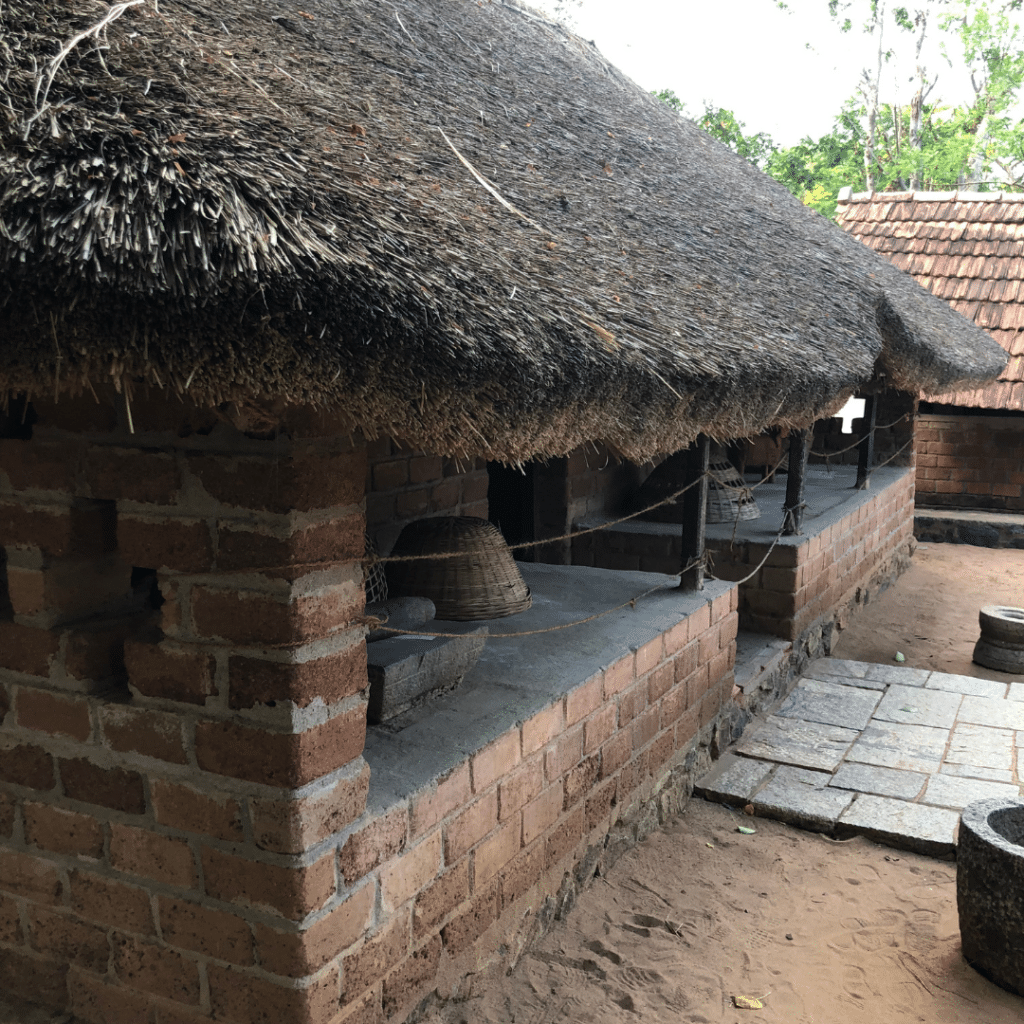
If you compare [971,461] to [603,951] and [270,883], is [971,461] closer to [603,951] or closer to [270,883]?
[603,951]

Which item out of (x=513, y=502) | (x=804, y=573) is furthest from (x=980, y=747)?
(x=513, y=502)

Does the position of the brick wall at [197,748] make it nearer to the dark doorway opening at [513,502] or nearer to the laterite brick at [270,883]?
the laterite brick at [270,883]

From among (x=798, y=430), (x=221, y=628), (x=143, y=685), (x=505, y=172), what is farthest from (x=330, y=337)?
(x=798, y=430)

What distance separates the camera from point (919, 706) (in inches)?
211

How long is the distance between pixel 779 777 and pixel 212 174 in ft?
12.4

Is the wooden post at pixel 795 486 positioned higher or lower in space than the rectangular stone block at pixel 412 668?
higher

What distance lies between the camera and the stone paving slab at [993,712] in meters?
5.09

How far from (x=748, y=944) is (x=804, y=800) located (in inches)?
44.8

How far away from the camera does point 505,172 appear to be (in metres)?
2.91

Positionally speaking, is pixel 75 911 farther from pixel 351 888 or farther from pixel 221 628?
pixel 221 628

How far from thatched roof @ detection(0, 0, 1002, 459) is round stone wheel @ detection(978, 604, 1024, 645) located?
362 cm

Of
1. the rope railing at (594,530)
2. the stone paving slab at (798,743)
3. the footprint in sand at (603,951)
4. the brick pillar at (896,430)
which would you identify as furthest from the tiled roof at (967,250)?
the footprint in sand at (603,951)

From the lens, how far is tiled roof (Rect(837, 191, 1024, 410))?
10.4m

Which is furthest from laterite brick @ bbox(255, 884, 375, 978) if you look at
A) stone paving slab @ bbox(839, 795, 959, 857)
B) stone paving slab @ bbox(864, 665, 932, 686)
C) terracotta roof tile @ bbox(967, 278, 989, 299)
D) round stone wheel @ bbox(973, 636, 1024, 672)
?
terracotta roof tile @ bbox(967, 278, 989, 299)
